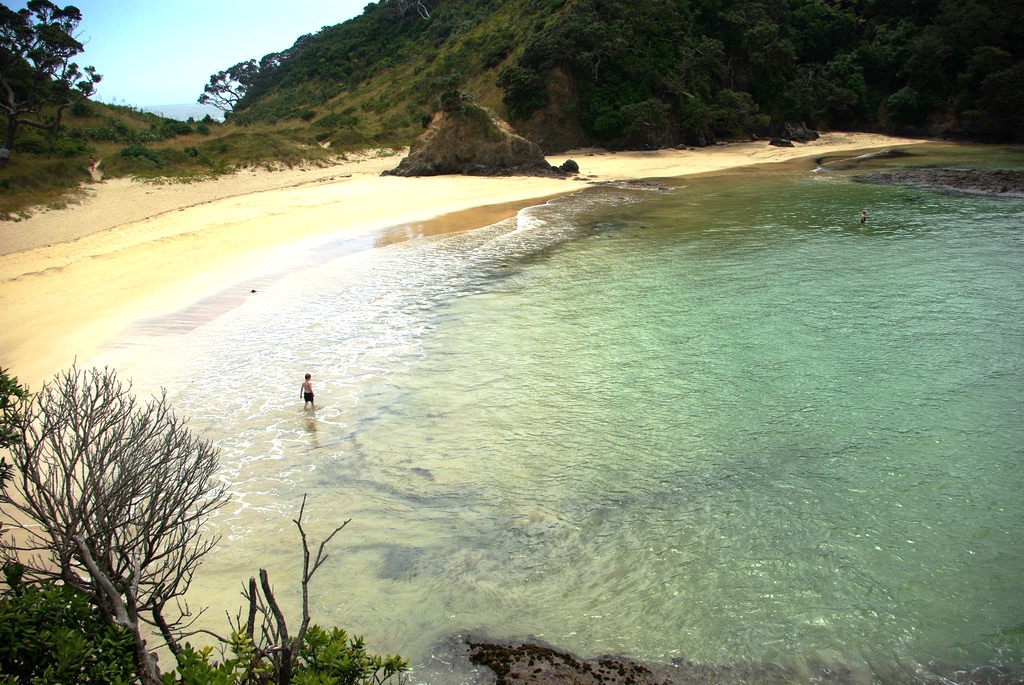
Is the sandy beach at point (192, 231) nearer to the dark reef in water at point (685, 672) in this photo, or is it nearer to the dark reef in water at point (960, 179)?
the dark reef in water at point (960, 179)

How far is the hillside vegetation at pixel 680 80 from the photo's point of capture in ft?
150

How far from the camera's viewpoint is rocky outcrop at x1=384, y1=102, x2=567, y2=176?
38469mm

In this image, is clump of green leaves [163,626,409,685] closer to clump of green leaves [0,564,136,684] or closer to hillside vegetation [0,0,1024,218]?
clump of green leaves [0,564,136,684]

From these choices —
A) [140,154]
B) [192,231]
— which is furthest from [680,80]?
[192,231]

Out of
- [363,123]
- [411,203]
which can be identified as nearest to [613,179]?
[411,203]

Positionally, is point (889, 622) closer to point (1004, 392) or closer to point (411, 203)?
point (1004, 392)

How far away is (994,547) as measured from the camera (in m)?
8.03

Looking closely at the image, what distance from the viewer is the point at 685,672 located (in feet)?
20.6

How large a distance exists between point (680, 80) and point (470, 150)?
2037 cm

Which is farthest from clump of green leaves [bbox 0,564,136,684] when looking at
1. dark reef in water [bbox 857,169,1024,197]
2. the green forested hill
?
the green forested hill

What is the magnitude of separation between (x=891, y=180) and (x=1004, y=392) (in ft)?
86.4

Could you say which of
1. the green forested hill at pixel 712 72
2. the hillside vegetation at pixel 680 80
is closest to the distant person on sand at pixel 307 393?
the hillside vegetation at pixel 680 80

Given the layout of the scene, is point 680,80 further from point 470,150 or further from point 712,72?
point 470,150

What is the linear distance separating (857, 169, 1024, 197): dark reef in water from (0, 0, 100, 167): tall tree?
4463 cm
